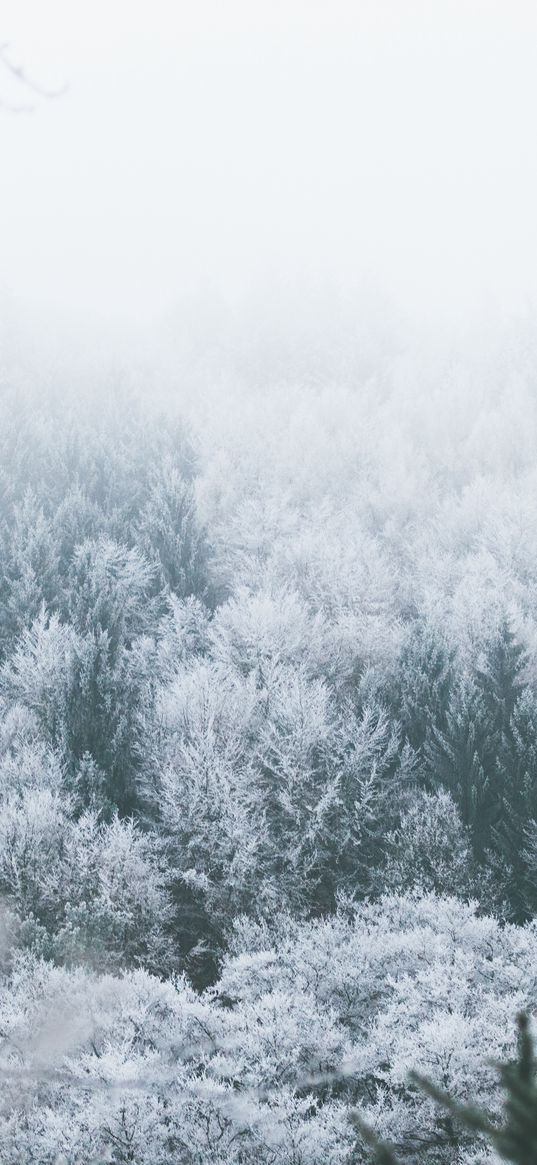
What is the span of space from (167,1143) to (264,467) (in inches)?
1278

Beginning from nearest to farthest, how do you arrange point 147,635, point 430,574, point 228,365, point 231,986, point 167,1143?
point 167,1143 < point 231,986 < point 147,635 < point 430,574 < point 228,365

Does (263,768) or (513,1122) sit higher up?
(263,768)

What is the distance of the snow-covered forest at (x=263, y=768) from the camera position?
13250 millimetres

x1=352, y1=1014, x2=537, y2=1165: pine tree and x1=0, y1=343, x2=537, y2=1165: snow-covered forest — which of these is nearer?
x1=352, y1=1014, x2=537, y2=1165: pine tree

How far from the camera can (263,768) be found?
26453 millimetres

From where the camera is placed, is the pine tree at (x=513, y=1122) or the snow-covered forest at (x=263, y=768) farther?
the snow-covered forest at (x=263, y=768)

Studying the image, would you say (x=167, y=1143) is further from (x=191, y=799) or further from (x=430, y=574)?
(x=430, y=574)

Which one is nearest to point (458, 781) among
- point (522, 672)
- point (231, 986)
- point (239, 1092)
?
point (522, 672)

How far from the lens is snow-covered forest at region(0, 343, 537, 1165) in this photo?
43.5 ft

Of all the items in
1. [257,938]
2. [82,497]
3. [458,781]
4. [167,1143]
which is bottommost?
[167,1143]

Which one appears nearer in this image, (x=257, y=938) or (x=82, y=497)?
(x=257, y=938)

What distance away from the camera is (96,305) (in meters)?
69.6

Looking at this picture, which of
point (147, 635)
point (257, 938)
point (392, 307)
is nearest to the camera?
point (257, 938)

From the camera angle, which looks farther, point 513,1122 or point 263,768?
point 263,768
